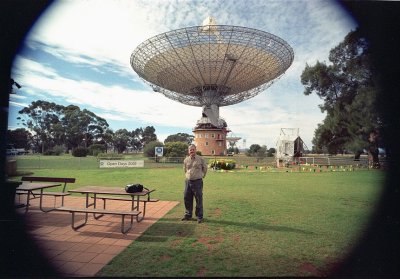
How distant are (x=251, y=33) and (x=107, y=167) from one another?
18250mm

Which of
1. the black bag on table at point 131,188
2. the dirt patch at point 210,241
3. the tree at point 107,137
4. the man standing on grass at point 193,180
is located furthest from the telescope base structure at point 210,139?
the dirt patch at point 210,241

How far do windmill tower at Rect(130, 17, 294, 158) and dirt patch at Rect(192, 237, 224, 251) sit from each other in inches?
688

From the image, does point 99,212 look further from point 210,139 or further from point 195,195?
point 210,139

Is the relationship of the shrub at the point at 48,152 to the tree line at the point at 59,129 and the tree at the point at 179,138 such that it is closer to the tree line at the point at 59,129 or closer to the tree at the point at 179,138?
the tree line at the point at 59,129

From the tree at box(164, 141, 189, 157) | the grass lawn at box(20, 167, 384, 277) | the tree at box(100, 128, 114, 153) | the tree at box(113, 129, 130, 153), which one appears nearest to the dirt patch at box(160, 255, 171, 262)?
the grass lawn at box(20, 167, 384, 277)

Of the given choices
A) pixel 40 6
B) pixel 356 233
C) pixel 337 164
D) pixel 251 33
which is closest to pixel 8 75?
pixel 40 6

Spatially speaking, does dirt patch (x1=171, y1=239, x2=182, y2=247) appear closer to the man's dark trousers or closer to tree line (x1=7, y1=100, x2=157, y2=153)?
the man's dark trousers

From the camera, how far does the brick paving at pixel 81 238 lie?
4156 mm

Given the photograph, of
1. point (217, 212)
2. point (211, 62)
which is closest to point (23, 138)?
point (211, 62)

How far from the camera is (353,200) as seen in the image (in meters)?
9.69

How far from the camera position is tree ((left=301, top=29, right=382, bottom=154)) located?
22.4 m

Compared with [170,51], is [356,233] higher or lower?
lower

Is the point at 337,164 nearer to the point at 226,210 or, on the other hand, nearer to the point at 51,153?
the point at 226,210

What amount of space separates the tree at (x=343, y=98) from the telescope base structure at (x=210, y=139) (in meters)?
21.5
